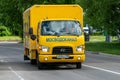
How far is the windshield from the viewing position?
72.4 feet

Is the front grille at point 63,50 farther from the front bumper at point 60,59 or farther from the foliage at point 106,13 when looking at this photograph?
the foliage at point 106,13

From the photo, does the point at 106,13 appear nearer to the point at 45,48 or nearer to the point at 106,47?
the point at 106,47

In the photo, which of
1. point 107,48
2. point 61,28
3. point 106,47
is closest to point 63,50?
point 61,28

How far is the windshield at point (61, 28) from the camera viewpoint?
22.1 m

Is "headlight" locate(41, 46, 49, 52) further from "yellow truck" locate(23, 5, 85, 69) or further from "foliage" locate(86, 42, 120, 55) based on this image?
"foliage" locate(86, 42, 120, 55)

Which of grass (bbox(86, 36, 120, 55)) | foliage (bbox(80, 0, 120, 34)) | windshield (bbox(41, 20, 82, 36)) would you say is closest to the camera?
windshield (bbox(41, 20, 82, 36))

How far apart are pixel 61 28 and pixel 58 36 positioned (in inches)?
23.8

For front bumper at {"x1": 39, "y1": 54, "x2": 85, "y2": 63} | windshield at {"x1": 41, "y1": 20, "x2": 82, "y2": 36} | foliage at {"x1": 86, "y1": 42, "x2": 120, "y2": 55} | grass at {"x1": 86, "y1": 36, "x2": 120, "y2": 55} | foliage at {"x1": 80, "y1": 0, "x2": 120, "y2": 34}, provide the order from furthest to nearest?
foliage at {"x1": 80, "y1": 0, "x2": 120, "y2": 34} → grass at {"x1": 86, "y1": 36, "x2": 120, "y2": 55} → foliage at {"x1": 86, "y1": 42, "x2": 120, "y2": 55} → windshield at {"x1": 41, "y1": 20, "x2": 82, "y2": 36} → front bumper at {"x1": 39, "y1": 54, "x2": 85, "y2": 63}

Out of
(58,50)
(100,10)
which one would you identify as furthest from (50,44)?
(100,10)

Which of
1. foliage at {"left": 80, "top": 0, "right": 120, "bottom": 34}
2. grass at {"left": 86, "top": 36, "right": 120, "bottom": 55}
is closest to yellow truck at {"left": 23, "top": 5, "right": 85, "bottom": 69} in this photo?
grass at {"left": 86, "top": 36, "right": 120, "bottom": 55}

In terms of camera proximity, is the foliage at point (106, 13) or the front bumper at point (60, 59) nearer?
the front bumper at point (60, 59)

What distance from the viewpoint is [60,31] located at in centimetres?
2214

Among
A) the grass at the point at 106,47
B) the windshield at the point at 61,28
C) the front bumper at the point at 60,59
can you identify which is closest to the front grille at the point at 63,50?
the front bumper at the point at 60,59

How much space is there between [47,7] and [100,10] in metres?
21.7
